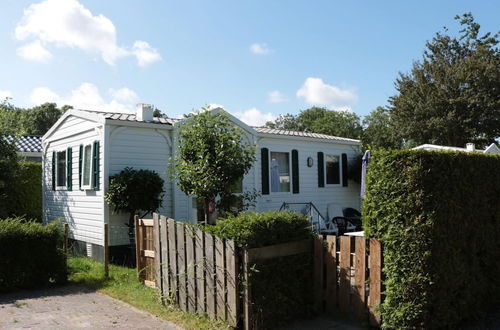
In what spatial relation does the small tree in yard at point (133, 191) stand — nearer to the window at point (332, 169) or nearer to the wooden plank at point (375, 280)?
the wooden plank at point (375, 280)

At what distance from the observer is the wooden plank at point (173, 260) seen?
5844mm

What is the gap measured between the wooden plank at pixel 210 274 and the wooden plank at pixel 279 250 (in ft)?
1.78

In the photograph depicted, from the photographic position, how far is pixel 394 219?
4.70m

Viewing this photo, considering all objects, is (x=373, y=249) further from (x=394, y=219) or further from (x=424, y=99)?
(x=424, y=99)

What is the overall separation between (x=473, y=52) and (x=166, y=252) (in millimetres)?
27029

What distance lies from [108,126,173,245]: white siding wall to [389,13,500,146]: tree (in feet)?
68.5

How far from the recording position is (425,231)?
454 centimetres

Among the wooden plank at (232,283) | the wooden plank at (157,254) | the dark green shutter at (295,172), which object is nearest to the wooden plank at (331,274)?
the wooden plank at (232,283)

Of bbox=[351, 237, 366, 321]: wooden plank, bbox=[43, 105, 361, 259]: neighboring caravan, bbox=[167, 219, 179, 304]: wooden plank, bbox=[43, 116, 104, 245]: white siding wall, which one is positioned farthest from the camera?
bbox=[43, 116, 104, 245]: white siding wall

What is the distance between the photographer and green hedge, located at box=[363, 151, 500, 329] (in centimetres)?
455

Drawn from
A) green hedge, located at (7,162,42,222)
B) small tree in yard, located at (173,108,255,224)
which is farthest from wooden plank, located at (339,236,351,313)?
green hedge, located at (7,162,42,222)

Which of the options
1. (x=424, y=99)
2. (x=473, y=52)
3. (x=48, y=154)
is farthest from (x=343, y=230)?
(x=473, y=52)

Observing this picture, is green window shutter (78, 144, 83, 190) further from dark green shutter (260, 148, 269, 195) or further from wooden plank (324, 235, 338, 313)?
wooden plank (324, 235, 338, 313)

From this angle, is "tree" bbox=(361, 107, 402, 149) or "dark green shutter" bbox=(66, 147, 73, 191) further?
"tree" bbox=(361, 107, 402, 149)
